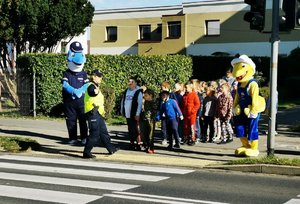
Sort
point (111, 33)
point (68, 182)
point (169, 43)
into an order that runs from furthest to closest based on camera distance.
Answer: point (111, 33), point (169, 43), point (68, 182)

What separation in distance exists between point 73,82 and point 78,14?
19.1 meters

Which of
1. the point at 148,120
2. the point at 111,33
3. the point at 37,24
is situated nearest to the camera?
the point at 148,120

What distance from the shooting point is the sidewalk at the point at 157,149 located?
11.2 meters

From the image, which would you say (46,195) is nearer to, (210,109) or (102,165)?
(102,165)

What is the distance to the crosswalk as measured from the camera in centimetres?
798

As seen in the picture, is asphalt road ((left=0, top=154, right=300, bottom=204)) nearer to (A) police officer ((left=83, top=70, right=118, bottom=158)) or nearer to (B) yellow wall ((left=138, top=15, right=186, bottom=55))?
(A) police officer ((left=83, top=70, right=118, bottom=158))

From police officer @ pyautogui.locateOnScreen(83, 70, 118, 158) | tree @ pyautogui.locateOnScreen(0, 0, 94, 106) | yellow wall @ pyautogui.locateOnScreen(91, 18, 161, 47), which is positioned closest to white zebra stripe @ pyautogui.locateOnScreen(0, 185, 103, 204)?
police officer @ pyautogui.locateOnScreen(83, 70, 118, 158)

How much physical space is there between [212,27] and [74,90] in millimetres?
33657

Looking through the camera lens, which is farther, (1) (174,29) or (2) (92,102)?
(1) (174,29)

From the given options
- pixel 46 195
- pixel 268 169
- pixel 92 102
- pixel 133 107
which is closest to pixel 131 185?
pixel 46 195

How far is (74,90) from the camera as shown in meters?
13.6

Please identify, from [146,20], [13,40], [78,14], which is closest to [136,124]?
[13,40]

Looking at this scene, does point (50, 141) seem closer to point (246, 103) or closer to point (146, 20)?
point (246, 103)

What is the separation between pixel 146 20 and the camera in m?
49.5
